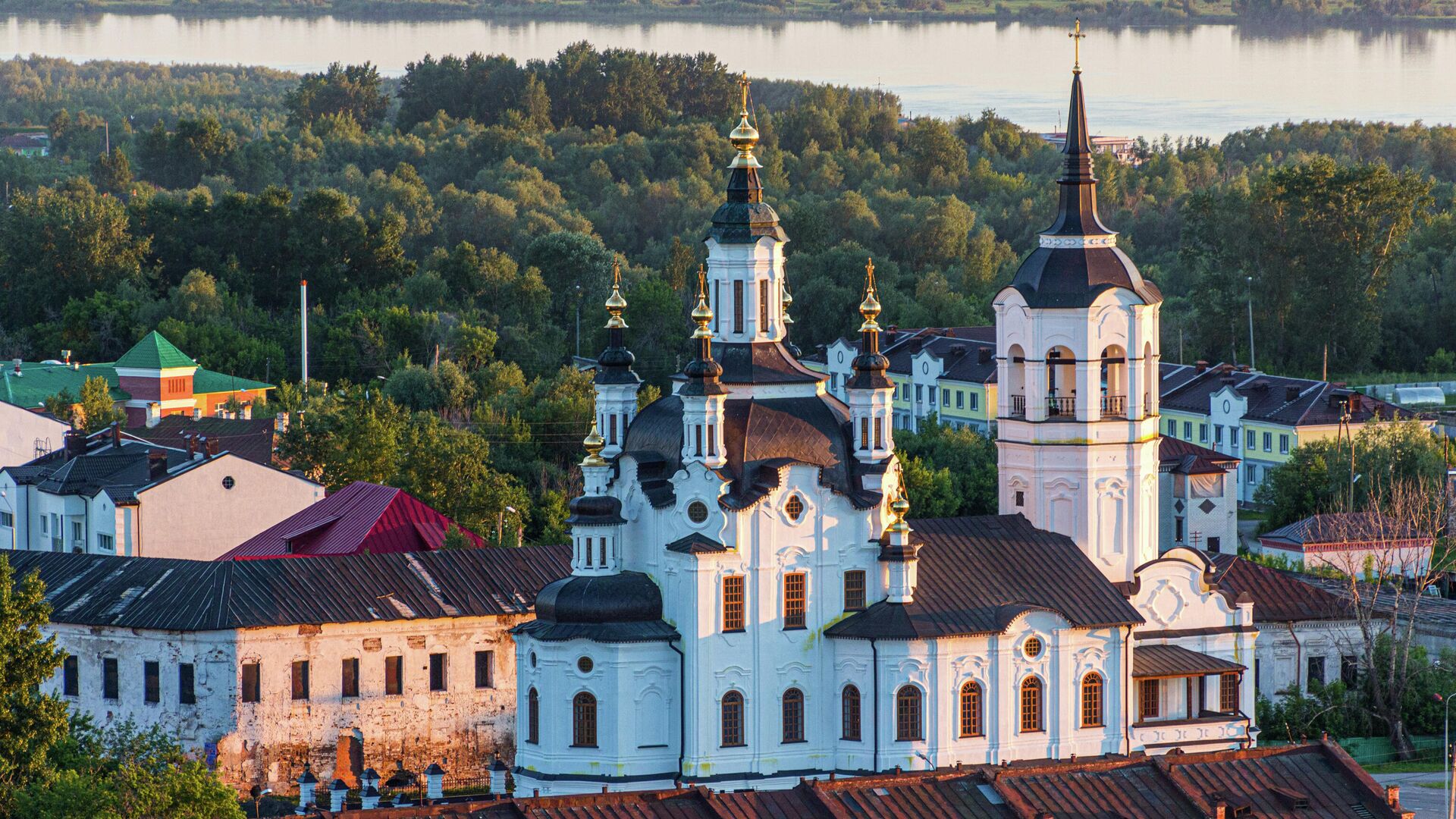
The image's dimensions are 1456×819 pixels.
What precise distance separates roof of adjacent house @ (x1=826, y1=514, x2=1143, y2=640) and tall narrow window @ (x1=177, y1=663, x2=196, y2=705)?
13220mm

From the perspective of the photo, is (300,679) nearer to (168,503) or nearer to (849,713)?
(849,713)

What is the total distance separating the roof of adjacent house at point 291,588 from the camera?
61.2m

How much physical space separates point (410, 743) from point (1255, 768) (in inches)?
753

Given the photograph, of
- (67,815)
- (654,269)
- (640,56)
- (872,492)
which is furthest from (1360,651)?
(640,56)

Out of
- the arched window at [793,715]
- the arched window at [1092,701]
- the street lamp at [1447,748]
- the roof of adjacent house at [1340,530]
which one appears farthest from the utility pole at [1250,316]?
the arched window at [793,715]

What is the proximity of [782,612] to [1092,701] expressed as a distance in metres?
6.08

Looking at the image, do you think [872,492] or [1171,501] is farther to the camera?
[1171,501]

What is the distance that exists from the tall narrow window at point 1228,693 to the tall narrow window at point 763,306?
1096cm

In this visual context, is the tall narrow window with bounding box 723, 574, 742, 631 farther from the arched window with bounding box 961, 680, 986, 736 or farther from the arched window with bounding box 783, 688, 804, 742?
the arched window with bounding box 961, 680, 986, 736

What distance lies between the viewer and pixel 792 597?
182 ft

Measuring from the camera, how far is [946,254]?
138125 millimetres

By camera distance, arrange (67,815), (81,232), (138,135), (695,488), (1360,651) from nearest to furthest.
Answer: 1. (67,815)
2. (695,488)
3. (1360,651)
4. (81,232)
5. (138,135)

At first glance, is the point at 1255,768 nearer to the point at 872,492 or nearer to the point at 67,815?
the point at 872,492

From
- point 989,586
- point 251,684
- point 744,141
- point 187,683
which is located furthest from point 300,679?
point 989,586
